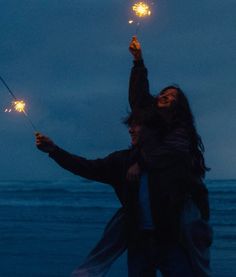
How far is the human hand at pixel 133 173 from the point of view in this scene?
4469mm

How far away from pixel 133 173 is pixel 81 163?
33 cm

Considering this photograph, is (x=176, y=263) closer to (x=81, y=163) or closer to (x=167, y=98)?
(x=81, y=163)

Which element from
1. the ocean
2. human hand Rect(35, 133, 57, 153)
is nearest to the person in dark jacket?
human hand Rect(35, 133, 57, 153)

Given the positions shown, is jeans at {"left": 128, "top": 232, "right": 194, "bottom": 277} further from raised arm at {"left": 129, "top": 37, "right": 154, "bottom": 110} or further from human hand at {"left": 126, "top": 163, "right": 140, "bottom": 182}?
raised arm at {"left": 129, "top": 37, "right": 154, "bottom": 110}

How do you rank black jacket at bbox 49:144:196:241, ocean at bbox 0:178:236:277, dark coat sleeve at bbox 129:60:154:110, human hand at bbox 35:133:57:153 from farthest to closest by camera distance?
ocean at bbox 0:178:236:277 < dark coat sleeve at bbox 129:60:154:110 < human hand at bbox 35:133:57:153 < black jacket at bbox 49:144:196:241

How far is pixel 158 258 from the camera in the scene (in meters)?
4.46

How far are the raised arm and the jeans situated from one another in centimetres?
80

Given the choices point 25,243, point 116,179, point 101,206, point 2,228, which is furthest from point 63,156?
point 101,206

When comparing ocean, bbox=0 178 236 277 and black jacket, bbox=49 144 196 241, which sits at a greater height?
ocean, bbox=0 178 236 277

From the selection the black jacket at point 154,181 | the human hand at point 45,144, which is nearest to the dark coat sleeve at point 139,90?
the black jacket at point 154,181

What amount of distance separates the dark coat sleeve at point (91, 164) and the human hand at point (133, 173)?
12cm

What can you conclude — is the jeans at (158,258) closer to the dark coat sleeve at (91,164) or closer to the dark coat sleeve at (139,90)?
the dark coat sleeve at (91,164)

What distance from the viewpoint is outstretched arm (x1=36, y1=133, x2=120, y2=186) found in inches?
181

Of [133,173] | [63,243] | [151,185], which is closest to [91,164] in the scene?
[133,173]
